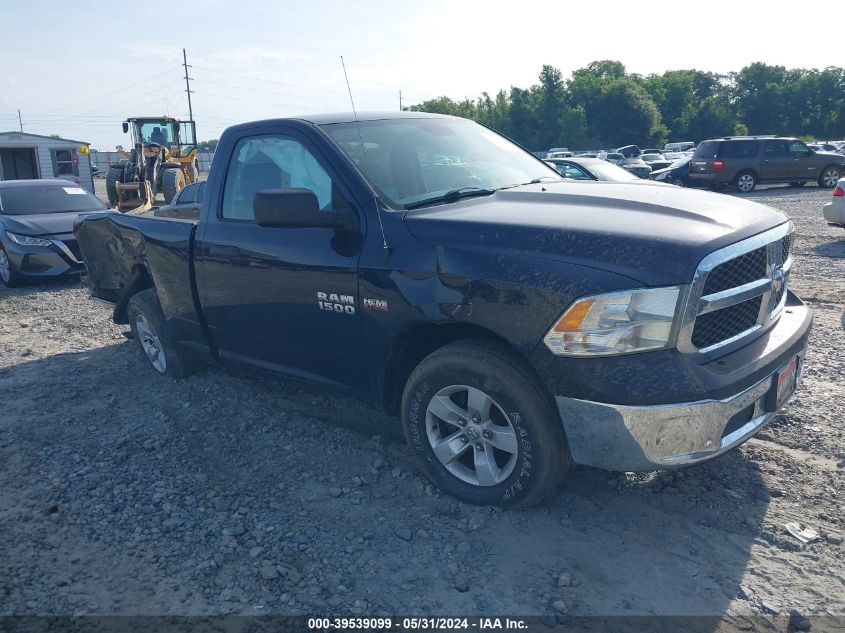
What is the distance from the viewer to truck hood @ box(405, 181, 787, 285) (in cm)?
279

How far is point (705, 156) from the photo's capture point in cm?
2197

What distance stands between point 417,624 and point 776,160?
76.8 ft

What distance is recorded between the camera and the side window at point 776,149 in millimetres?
22047

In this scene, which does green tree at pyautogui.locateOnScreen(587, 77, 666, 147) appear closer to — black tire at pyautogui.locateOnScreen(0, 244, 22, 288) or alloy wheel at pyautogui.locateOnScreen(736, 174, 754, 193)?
alloy wheel at pyautogui.locateOnScreen(736, 174, 754, 193)

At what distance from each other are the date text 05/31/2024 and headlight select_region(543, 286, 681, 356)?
1101mm

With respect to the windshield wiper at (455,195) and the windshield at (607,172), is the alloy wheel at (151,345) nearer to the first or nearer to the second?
the windshield wiper at (455,195)

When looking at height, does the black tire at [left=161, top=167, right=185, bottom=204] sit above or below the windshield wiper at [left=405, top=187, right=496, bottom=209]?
above

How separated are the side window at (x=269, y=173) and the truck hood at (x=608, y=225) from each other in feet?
2.28

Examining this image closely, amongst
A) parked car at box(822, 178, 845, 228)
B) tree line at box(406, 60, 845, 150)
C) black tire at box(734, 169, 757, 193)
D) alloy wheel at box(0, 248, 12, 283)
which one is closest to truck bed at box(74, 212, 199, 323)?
alloy wheel at box(0, 248, 12, 283)

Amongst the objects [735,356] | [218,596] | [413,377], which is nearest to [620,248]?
[735,356]

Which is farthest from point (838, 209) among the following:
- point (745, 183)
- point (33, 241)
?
point (745, 183)

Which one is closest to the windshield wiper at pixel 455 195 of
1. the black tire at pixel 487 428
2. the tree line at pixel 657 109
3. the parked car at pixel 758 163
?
the black tire at pixel 487 428

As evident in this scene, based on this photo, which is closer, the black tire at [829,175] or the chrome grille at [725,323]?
the chrome grille at [725,323]

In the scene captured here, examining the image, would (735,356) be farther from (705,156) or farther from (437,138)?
(705,156)
